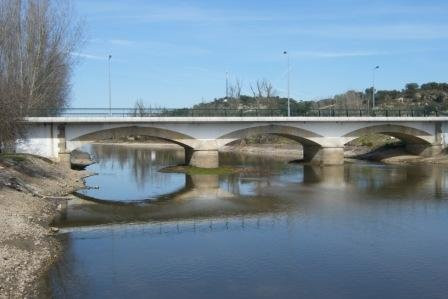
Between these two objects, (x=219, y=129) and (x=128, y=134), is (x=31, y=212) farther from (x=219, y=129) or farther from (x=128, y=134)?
(x=219, y=129)

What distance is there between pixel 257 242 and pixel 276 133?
33.7 metres

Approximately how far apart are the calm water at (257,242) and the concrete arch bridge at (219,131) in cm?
899

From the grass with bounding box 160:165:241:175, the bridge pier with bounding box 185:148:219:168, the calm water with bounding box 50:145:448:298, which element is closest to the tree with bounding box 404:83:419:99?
the bridge pier with bounding box 185:148:219:168

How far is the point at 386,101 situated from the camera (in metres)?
146

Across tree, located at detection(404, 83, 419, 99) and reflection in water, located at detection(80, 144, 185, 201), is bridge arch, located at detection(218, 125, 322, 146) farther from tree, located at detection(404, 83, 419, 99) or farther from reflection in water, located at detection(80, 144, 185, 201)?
tree, located at detection(404, 83, 419, 99)

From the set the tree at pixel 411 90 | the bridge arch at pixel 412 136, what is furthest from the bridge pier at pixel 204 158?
the tree at pixel 411 90

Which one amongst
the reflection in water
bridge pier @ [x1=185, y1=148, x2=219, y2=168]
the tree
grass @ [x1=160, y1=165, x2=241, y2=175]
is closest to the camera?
the reflection in water

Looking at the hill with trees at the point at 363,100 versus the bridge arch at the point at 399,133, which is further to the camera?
the hill with trees at the point at 363,100

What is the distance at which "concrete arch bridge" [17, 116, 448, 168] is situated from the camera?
4688cm

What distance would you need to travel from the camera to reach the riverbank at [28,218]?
16.2 metres

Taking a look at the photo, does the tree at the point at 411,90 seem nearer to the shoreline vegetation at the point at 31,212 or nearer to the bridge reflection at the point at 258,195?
the shoreline vegetation at the point at 31,212

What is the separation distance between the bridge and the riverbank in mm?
4426

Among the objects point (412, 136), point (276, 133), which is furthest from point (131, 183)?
point (412, 136)

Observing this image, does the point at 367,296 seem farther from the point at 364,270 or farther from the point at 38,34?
the point at 38,34
